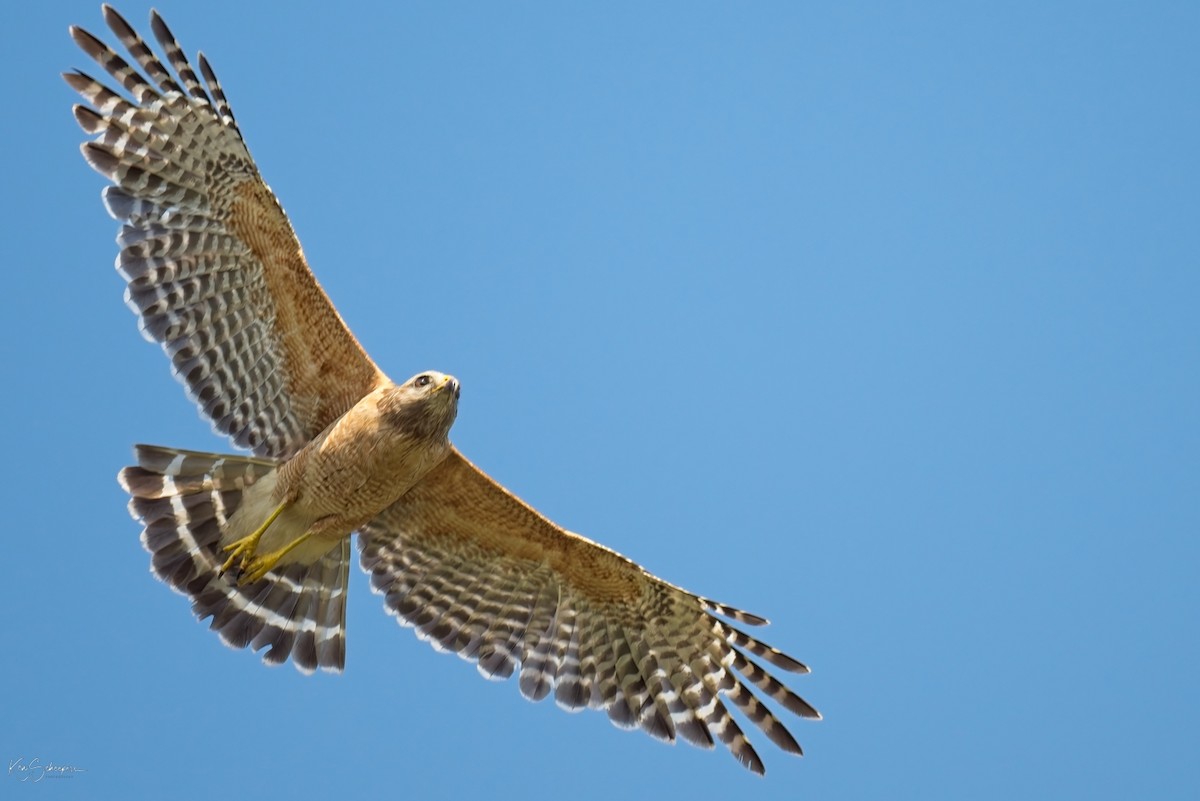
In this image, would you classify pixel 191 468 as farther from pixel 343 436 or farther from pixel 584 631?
pixel 584 631

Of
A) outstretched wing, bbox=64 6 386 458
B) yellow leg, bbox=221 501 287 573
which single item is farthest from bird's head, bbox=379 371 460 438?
yellow leg, bbox=221 501 287 573

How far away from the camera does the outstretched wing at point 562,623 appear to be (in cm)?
1061

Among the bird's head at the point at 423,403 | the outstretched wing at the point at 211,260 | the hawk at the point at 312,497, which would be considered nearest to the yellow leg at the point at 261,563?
the hawk at the point at 312,497

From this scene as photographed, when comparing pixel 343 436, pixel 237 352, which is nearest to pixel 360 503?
pixel 343 436

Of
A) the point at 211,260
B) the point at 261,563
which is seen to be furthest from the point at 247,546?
the point at 211,260

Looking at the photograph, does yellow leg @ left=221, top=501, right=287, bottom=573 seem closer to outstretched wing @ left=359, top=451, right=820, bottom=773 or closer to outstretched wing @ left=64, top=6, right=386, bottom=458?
outstretched wing @ left=64, top=6, right=386, bottom=458

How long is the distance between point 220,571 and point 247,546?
261 millimetres

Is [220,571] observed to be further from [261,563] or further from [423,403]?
[423,403]

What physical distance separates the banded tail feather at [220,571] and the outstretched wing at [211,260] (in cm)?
32

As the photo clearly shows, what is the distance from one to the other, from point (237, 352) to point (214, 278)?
458mm

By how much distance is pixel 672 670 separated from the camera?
10750 millimetres

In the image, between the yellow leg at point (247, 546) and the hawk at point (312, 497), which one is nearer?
the hawk at point (312, 497)

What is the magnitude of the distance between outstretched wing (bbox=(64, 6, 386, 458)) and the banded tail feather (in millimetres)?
317

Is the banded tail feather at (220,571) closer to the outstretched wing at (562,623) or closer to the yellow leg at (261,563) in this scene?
the yellow leg at (261,563)
